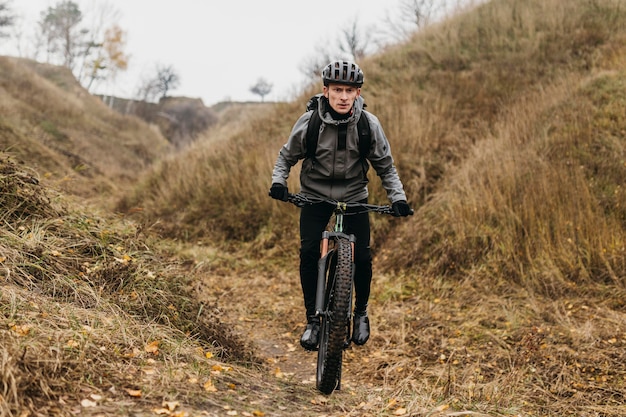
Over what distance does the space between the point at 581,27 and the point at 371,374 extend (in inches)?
458

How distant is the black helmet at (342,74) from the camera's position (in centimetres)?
383

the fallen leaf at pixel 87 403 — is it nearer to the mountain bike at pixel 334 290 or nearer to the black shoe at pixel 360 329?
the mountain bike at pixel 334 290

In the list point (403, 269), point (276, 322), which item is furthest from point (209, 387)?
point (403, 269)

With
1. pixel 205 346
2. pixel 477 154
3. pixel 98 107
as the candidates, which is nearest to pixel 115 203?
pixel 477 154

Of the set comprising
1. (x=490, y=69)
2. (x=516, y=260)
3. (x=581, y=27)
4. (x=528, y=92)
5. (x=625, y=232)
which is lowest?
(x=516, y=260)

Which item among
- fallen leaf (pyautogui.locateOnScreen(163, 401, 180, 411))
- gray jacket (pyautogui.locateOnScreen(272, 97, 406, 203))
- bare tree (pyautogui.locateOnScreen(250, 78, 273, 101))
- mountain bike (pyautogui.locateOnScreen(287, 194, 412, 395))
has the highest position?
bare tree (pyautogui.locateOnScreen(250, 78, 273, 101))

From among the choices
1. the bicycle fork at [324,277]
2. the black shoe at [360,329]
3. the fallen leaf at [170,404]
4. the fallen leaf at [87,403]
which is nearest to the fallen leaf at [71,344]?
the fallen leaf at [87,403]

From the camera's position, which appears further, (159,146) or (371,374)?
(159,146)

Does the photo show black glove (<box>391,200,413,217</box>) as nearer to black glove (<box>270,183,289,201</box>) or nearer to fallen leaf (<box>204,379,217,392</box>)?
black glove (<box>270,183,289,201</box>)

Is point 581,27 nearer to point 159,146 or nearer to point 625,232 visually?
point 625,232

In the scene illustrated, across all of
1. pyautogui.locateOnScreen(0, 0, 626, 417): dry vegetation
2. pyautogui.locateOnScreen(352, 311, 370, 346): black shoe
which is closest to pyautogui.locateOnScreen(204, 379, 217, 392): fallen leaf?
pyautogui.locateOnScreen(0, 0, 626, 417): dry vegetation

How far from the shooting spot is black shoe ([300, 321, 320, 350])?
4.01 meters

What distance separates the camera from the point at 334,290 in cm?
381

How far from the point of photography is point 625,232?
645cm
